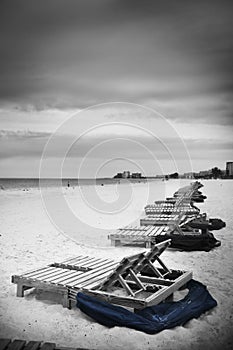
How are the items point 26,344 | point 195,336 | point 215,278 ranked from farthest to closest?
point 215,278
point 195,336
point 26,344

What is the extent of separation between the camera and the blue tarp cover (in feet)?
13.1

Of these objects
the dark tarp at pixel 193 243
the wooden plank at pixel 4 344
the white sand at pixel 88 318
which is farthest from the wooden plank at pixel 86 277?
the dark tarp at pixel 193 243

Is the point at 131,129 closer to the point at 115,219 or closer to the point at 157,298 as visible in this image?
the point at 115,219

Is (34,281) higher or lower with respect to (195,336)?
higher

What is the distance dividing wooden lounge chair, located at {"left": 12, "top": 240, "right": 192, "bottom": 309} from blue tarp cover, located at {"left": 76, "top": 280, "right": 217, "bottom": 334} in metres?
0.11

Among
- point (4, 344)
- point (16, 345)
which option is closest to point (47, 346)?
point (16, 345)

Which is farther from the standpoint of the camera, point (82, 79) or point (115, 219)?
point (82, 79)

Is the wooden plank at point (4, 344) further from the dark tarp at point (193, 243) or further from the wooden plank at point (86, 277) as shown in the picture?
the dark tarp at point (193, 243)

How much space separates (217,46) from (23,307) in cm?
952

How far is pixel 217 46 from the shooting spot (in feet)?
35.0

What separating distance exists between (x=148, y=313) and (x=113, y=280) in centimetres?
66

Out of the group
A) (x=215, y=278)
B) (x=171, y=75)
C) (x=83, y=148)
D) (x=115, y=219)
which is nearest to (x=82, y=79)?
(x=171, y=75)

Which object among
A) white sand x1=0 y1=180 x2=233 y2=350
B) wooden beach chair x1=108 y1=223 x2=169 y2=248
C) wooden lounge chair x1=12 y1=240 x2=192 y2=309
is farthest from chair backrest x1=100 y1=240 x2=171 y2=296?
wooden beach chair x1=108 y1=223 x2=169 y2=248

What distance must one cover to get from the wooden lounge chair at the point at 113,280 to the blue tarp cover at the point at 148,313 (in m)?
0.11
